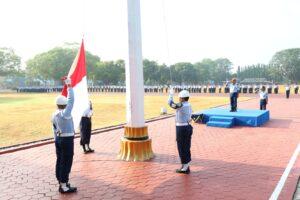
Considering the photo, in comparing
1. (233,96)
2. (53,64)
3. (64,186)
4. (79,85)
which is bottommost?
(64,186)

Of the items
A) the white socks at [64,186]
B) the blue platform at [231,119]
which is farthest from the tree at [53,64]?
the white socks at [64,186]

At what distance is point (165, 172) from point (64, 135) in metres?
2.29

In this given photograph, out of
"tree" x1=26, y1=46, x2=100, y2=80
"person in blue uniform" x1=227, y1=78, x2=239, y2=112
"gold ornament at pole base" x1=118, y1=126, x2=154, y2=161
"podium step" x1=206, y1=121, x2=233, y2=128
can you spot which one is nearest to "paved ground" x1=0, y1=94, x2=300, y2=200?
"gold ornament at pole base" x1=118, y1=126, x2=154, y2=161

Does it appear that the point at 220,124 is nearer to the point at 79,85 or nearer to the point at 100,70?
the point at 79,85

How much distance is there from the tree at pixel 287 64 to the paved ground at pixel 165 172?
8484 cm

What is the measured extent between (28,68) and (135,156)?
87534 millimetres

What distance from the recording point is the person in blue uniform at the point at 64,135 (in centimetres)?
562

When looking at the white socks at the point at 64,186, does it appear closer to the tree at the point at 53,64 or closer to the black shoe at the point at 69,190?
the black shoe at the point at 69,190

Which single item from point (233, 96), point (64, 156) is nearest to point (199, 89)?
point (233, 96)

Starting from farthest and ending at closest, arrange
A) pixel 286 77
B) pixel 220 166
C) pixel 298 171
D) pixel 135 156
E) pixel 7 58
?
pixel 286 77 → pixel 7 58 → pixel 135 156 → pixel 220 166 → pixel 298 171

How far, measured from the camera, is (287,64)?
91375mm

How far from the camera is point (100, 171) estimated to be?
698 cm

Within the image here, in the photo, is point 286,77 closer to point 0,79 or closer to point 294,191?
point 0,79

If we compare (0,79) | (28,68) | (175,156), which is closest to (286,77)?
(28,68)
